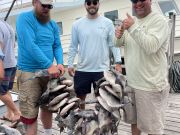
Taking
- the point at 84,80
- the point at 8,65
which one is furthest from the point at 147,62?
the point at 8,65

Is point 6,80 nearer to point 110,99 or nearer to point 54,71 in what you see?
point 54,71

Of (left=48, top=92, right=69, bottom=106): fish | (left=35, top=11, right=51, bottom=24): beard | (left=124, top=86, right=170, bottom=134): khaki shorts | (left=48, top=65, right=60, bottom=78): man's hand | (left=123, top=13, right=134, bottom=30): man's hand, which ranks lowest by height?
(left=124, top=86, right=170, bottom=134): khaki shorts

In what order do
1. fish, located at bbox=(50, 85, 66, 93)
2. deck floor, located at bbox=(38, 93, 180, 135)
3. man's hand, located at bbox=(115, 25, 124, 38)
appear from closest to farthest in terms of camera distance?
fish, located at bbox=(50, 85, 66, 93)
man's hand, located at bbox=(115, 25, 124, 38)
deck floor, located at bbox=(38, 93, 180, 135)

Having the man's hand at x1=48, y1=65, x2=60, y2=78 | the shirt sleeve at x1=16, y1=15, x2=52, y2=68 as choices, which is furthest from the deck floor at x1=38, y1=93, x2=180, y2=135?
the man's hand at x1=48, y1=65, x2=60, y2=78

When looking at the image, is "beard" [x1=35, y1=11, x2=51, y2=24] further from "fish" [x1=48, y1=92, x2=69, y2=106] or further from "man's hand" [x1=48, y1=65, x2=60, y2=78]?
"fish" [x1=48, y1=92, x2=69, y2=106]

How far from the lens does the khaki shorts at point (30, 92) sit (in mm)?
3488

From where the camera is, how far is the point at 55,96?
283 centimetres

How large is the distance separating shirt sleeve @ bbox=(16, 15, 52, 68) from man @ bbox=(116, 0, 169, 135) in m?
0.77

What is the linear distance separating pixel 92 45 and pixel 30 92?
112 centimetres

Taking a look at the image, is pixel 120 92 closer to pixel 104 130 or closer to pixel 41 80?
pixel 104 130

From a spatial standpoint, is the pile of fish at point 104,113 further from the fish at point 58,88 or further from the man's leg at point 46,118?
the man's leg at point 46,118

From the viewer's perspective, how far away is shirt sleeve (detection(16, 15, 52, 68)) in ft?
10.8

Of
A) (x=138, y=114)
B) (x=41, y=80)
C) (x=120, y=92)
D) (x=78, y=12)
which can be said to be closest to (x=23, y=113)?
(x=41, y=80)

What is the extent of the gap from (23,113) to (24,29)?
0.88 metres
